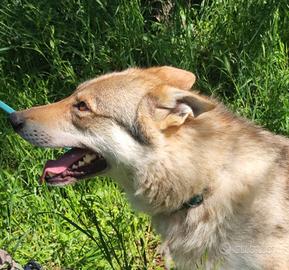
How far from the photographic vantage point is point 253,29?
18.6 ft

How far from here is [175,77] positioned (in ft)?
12.7

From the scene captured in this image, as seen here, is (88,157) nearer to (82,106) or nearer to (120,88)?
(82,106)

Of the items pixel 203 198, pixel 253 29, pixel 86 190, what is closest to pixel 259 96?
pixel 253 29

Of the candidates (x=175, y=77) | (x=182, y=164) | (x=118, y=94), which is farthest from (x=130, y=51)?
(x=182, y=164)

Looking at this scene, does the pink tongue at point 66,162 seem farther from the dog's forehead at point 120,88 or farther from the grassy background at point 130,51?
the grassy background at point 130,51

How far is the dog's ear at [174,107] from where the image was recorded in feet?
11.5

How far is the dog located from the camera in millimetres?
3520

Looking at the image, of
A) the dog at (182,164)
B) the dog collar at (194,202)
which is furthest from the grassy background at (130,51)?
the dog collar at (194,202)

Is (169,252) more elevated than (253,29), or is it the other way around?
(253,29)

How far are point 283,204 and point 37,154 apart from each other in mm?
2257

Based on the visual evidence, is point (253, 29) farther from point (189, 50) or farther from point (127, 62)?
point (127, 62)

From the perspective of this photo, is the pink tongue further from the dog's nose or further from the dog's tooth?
the dog's nose

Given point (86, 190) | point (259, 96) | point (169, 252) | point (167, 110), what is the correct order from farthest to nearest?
point (259, 96) < point (86, 190) < point (169, 252) < point (167, 110)

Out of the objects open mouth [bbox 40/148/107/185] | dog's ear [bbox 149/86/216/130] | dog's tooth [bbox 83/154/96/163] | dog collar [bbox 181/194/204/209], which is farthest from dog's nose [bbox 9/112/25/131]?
dog collar [bbox 181/194/204/209]
